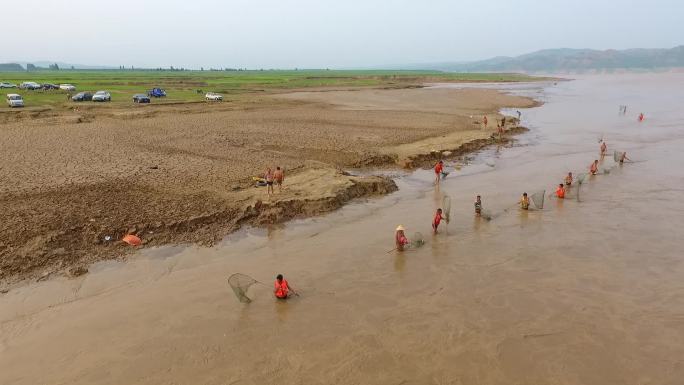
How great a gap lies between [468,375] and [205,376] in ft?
16.7

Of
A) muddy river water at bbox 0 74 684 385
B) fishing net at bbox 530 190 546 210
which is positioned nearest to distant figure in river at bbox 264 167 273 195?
muddy river water at bbox 0 74 684 385

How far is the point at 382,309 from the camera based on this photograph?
36.0ft

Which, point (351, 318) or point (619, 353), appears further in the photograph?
point (351, 318)

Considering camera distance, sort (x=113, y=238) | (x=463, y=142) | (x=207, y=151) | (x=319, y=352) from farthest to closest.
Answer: (x=463, y=142), (x=207, y=151), (x=113, y=238), (x=319, y=352)

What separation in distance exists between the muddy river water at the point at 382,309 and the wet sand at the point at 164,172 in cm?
133

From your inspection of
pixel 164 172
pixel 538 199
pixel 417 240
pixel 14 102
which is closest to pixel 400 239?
pixel 417 240

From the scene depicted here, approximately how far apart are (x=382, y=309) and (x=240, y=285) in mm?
3466

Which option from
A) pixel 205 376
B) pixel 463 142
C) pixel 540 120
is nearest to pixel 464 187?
pixel 463 142

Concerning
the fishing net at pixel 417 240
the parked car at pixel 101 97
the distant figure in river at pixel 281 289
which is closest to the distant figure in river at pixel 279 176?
the fishing net at pixel 417 240

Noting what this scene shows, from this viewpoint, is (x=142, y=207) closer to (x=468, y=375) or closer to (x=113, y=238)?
(x=113, y=238)

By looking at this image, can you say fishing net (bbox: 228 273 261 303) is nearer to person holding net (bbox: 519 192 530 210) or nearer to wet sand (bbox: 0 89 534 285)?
wet sand (bbox: 0 89 534 285)

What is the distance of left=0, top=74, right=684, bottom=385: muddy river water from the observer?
896 centimetres

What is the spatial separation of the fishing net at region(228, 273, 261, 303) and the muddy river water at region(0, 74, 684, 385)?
39 centimetres

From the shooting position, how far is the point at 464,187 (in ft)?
69.6
